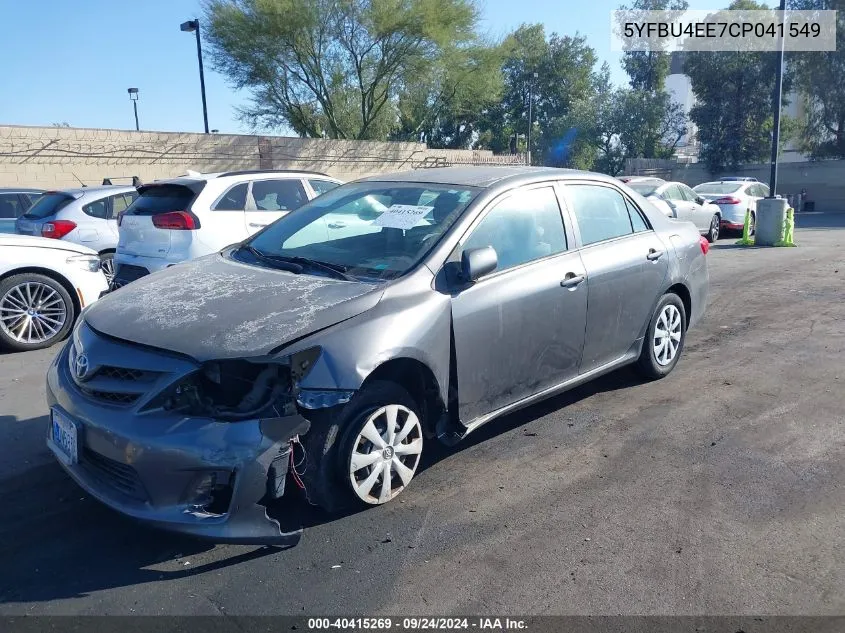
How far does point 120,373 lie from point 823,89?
4214 centimetres

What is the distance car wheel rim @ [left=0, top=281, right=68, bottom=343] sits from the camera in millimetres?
6715

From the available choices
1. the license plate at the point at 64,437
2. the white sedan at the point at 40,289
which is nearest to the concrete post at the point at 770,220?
the white sedan at the point at 40,289

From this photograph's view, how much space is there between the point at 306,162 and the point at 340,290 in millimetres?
25764

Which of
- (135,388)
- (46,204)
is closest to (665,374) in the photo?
(135,388)

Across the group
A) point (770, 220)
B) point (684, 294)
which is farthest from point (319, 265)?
point (770, 220)

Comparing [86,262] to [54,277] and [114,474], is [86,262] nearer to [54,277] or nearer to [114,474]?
[54,277]

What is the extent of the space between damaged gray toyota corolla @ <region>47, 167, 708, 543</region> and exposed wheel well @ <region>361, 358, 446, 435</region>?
12 millimetres

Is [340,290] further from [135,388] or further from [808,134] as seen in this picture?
[808,134]

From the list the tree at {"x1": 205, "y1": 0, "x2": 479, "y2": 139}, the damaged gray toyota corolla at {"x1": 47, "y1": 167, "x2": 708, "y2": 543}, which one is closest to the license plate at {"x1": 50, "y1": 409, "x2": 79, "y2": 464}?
the damaged gray toyota corolla at {"x1": 47, "y1": 167, "x2": 708, "y2": 543}

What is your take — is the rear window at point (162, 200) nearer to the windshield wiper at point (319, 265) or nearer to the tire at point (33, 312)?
the tire at point (33, 312)

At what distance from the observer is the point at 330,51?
3011cm

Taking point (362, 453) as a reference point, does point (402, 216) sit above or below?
above

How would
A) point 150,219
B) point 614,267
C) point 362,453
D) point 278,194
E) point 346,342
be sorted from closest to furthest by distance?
point 346,342 < point 362,453 < point 614,267 < point 150,219 < point 278,194

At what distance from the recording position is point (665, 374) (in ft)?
19.4
